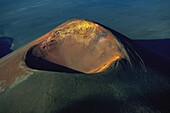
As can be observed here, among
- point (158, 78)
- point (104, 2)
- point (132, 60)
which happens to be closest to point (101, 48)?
point (132, 60)

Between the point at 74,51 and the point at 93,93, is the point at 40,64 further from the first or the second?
the point at 93,93

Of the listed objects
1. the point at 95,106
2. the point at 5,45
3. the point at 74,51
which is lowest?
the point at 5,45

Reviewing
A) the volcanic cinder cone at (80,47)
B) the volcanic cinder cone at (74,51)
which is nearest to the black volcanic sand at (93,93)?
the volcanic cinder cone at (74,51)

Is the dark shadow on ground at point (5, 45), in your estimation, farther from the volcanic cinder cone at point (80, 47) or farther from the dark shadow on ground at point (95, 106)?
the dark shadow on ground at point (95, 106)

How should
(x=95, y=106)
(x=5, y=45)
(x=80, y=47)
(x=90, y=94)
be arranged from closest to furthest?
(x=95, y=106)
(x=90, y=94)
(x=80, y=47)
(x=5, y=45)

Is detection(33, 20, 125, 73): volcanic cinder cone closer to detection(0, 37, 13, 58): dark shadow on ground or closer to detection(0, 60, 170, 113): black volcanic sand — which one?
detection(0, 60, 170, 113): black volcanic sand

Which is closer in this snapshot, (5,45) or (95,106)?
(95,106)

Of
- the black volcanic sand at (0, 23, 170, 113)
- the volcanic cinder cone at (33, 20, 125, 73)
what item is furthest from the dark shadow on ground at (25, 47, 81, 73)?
the black volcanic sand at (0, 23, 170, 113)

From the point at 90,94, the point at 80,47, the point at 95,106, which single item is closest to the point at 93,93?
the point at 90,94
